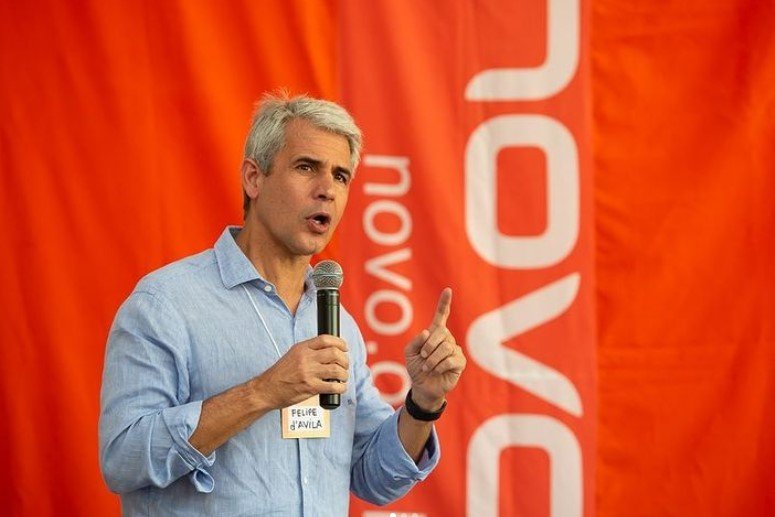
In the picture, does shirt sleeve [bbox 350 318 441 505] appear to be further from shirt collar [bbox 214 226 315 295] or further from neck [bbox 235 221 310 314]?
shirt collar [bbox 214 226 315 295]

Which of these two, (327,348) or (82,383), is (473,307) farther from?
(327,348)

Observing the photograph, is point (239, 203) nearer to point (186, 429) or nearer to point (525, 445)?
point (525, 445)

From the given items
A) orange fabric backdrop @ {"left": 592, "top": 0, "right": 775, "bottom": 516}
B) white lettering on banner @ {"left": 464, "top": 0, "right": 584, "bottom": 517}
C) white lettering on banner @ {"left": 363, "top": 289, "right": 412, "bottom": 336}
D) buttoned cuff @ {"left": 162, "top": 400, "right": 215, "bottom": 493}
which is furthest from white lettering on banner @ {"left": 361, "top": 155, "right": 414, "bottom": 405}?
buttoned cuff @ {"left": 162, "top": 400, "right": 215, "bottom": 493}

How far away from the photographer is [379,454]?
7.41 ft

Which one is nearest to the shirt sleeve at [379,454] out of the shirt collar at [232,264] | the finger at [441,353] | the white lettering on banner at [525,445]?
the finger at [441,353]

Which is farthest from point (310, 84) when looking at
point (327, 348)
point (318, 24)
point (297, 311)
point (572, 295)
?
point (327, 348)

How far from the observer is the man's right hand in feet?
5.88

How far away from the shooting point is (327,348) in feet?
5.93

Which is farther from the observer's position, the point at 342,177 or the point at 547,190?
the point at 547,190

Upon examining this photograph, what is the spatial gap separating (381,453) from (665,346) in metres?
1.42

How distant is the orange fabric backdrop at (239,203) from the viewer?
3.16m

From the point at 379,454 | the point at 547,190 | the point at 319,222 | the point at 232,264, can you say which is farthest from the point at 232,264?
the point at 547,190

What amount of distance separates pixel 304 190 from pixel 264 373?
1.53 feet

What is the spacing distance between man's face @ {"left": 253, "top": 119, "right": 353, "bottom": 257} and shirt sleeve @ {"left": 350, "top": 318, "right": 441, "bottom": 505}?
1.23 ft
